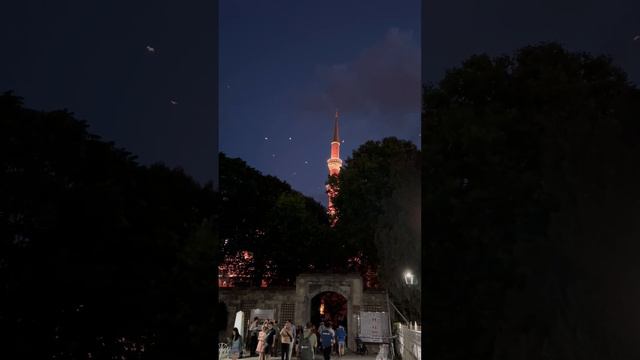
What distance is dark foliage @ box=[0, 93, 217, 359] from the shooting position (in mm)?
10437

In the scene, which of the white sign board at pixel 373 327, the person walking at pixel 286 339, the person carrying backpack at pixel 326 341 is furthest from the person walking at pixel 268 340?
the white sign board at pixel 373 327

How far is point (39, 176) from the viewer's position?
11141mm

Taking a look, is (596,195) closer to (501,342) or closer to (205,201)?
(501,342)

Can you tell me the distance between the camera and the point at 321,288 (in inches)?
793

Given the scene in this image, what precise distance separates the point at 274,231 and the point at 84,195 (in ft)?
53.1

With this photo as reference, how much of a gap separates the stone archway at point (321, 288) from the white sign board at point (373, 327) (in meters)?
0.56

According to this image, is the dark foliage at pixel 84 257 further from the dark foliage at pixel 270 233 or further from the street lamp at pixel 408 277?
the dark foliage at pixel 270 233

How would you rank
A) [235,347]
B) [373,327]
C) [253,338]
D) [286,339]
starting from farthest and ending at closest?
[373,327] → [253,338] → [235,347] → [286,339]

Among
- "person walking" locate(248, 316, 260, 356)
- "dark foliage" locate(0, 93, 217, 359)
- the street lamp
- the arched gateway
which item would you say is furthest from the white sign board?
"dark foliage" locate(0, 93, 217, 359)

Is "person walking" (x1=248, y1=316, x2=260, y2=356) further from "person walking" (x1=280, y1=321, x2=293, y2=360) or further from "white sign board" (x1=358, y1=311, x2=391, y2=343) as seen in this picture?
"white sign board" (x1=358, y1=311, x2=391, y2=343)

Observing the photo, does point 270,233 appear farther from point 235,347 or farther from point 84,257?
point 84,257

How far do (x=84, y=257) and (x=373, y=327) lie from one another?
1074 centimetres

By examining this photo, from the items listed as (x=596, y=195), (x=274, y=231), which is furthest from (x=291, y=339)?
(x=274, y=231)

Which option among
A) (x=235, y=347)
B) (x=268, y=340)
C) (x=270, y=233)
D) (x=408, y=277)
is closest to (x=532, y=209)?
(x=268, y=340)
